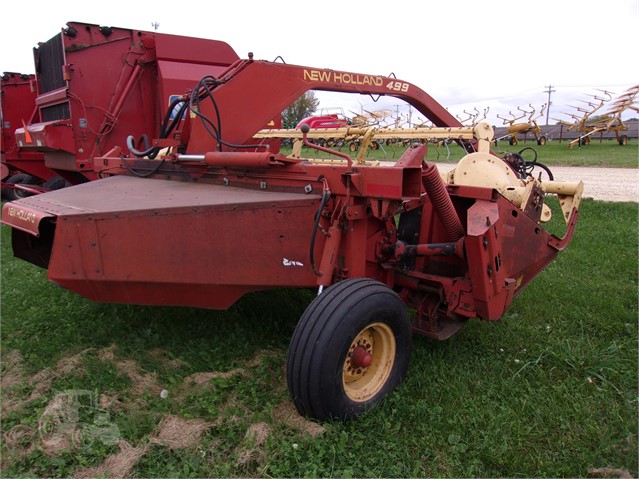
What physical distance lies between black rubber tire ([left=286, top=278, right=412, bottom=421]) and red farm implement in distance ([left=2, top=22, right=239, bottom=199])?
4.86m

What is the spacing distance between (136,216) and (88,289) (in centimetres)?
50

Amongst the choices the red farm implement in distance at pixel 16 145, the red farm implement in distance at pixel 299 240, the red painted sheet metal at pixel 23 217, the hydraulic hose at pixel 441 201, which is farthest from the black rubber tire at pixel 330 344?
the red farm implement in distance at pixel 16 145

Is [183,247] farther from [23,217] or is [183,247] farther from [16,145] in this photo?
[16,145]

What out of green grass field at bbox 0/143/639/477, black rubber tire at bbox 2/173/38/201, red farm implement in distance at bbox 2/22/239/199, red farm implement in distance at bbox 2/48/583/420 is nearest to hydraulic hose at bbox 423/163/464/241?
red farm implement in distance at bbox 2/48/583/420

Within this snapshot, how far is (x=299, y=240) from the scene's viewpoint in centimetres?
304

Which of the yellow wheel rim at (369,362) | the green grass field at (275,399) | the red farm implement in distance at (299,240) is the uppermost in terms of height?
the red farm implement in distance at (299,240)

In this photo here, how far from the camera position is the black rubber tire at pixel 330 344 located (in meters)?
2.59

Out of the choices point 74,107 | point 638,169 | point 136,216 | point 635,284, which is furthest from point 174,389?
point 638,169

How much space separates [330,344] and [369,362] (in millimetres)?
398

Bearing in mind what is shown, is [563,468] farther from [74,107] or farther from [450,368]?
[74,107]

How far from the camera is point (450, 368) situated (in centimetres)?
341

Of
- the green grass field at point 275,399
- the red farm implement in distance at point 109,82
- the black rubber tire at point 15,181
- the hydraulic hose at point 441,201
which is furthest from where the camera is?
the black rubber tire at point 15,181

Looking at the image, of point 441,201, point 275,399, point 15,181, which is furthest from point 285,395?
point 15,181

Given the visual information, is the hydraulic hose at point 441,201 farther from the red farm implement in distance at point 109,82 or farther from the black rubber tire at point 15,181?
the black rubber tire at point 15,181
